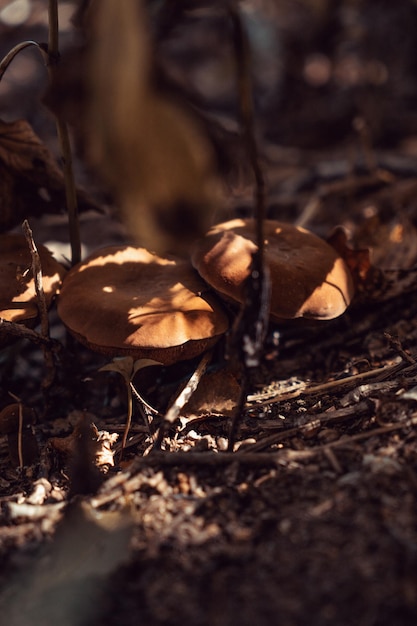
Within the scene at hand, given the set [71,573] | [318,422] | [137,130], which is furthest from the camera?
[318,422]

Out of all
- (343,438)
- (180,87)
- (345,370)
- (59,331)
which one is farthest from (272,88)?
(180,87)

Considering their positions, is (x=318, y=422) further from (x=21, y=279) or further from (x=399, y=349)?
(x=21, y=279)

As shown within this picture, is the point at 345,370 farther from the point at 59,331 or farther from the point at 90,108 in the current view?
the point at 90,108

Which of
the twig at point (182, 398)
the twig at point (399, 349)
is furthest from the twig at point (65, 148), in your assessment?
the twig at point (399, 349)

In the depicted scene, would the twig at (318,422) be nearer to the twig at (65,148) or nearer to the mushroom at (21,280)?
the mushroom at (21,280)

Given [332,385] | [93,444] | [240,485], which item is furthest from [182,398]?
[332,385]

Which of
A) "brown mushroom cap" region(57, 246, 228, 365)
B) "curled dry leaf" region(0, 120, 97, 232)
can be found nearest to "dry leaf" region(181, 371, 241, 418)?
"brown mushroom cap" region(57, 246, 228, 365)
